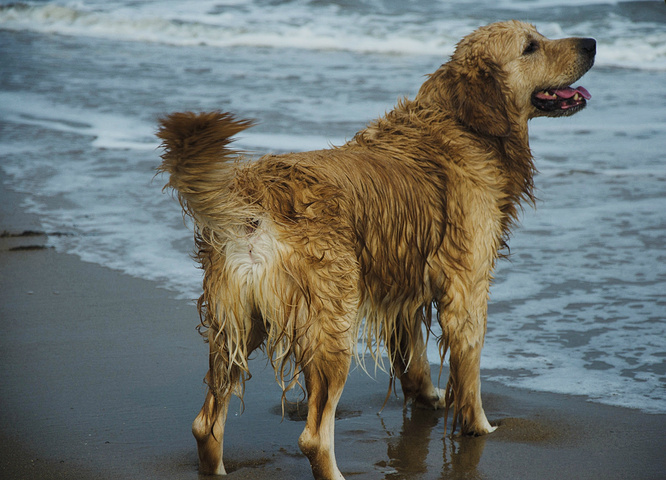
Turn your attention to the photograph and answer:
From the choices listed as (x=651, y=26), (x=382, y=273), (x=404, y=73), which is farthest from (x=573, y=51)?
(x=651, y=26)

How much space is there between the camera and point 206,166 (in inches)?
114

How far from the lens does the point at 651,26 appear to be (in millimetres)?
18344

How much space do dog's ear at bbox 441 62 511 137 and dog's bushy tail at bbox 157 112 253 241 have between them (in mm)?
1485

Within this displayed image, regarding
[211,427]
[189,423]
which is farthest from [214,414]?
[189,423]

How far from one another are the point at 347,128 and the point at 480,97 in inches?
238

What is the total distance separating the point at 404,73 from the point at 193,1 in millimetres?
11831

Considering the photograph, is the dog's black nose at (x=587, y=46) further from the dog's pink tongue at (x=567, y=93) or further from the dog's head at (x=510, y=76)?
the dog's pink tongue at (x=567, y=93)

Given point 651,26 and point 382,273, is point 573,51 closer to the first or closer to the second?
point 382,273

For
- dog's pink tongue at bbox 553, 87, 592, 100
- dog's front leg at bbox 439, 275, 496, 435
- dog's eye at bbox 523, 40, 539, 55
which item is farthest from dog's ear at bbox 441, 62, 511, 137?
dog's front leg at bbox 439, 275, 496, 435

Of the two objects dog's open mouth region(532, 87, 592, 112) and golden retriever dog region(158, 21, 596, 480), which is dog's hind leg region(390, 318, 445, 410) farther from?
dog's open mouth region(532, 87, 592, 112)

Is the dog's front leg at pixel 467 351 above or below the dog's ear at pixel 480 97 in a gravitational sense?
below

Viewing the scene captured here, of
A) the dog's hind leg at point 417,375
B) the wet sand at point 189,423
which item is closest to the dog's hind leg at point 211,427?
the wet sand at point 189,423

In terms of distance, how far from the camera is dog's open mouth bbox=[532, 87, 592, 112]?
4328 mm

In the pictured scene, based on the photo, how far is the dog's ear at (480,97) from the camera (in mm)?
4000
